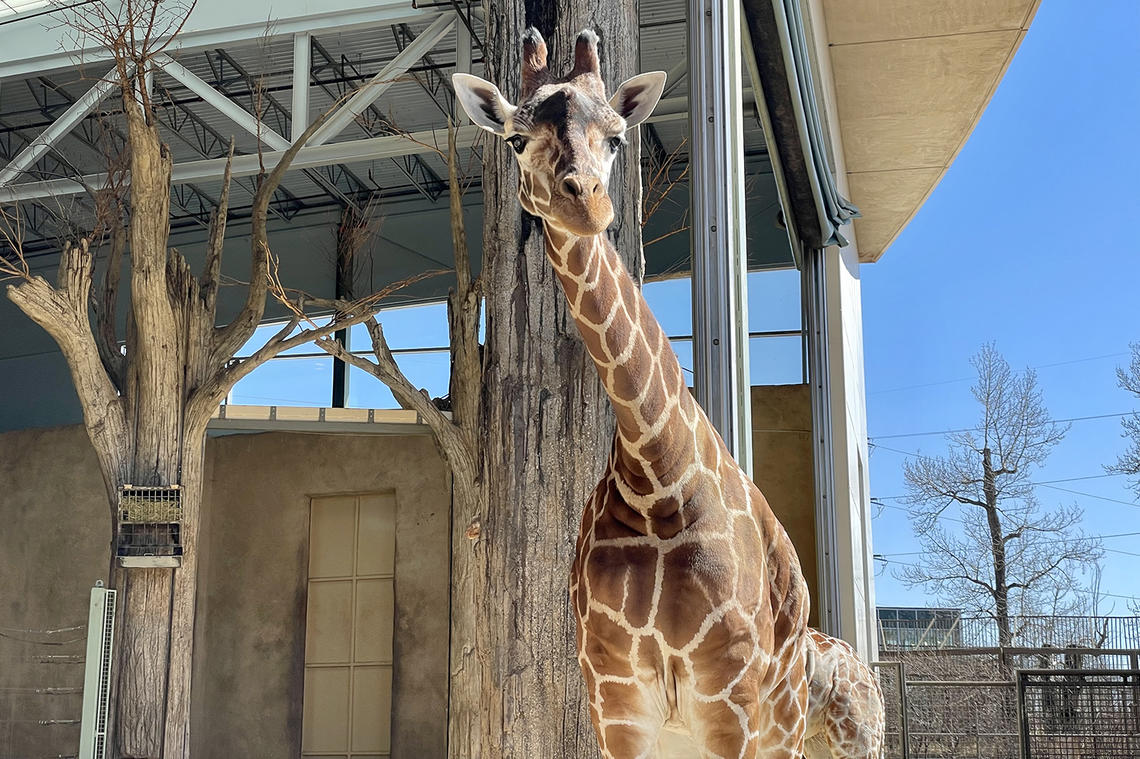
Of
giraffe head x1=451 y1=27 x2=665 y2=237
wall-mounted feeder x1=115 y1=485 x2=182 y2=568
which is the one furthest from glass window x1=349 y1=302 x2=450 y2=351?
giraffe head x1=451 y1=27 x2=665 y2=237

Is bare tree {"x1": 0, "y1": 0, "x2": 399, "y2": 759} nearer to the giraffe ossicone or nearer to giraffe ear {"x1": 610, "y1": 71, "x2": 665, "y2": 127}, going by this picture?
the giraffe ossicone

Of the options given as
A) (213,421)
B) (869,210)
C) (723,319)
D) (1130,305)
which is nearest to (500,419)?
(723,319)

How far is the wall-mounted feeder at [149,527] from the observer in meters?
6.32

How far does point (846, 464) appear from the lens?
7824mm

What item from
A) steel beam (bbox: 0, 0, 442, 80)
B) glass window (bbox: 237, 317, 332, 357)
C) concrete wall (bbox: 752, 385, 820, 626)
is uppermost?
steel beam (bbox: 0, 0, 442, 80)

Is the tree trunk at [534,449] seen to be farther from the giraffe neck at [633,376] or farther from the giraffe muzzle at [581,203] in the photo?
the giraffe muzzle at [581,203]

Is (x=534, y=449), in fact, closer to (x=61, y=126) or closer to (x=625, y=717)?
(x=625, y=717)

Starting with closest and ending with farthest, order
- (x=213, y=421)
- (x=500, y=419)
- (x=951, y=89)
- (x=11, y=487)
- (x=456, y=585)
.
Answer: (x=500, y=419)
(x=456, y=585)
(x=951, y=89)
(x=213, y=421)
(x=11, y=487)

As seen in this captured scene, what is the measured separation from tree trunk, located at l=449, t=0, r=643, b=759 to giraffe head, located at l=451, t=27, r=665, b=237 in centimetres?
57

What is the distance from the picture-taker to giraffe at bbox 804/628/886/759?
11.1 ft

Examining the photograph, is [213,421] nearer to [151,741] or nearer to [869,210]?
[151,741]

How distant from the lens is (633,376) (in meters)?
1.89

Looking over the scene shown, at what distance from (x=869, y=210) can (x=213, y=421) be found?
6687mm

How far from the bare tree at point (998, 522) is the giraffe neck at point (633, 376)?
594 inches
